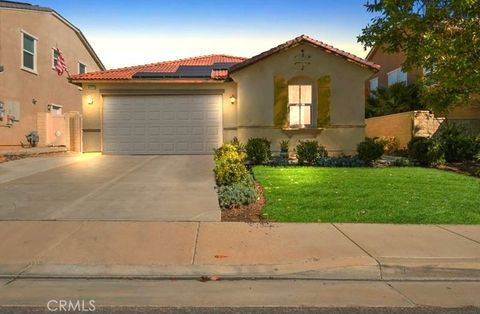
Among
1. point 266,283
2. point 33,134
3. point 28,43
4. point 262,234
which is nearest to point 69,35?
point 28,43

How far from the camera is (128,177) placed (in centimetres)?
1280

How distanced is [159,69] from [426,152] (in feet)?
35.5

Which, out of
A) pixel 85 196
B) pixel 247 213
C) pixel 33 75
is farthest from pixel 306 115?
pixel 33 75

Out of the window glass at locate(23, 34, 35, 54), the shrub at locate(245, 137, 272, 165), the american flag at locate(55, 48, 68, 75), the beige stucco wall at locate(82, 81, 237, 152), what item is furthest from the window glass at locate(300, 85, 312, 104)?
the american flag at locate(55, 48, 68, 75)

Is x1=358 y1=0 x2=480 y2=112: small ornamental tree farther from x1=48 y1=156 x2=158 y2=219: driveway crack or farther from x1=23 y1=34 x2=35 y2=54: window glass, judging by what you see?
x1=23 y1=34 x2=35 y2=54: window glass

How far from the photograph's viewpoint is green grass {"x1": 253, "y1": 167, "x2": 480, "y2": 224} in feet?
29.5

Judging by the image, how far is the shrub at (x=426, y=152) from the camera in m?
15.2

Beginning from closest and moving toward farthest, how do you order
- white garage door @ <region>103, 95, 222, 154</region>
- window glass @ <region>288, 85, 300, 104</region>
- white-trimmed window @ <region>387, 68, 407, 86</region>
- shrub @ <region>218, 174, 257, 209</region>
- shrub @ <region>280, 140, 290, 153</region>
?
1. shrub @ <region>218, 174, 257, 209</region>
2. shrub @ <region>280, 140, 290, 153</region>
3. window glass @ <region>288, 85, 300, 104</region>
4. white garage door @ <region>103, 95, 222, 154</region>
5. white-trimmed window @ <region>387, 68, 407, 86</region>

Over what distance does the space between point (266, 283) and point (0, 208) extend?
19.5ft

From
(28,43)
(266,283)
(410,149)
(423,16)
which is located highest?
(28,43)

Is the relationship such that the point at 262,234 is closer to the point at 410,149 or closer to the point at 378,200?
the point at 378,200

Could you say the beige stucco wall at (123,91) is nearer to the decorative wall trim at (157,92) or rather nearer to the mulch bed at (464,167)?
the decorative wall trim at (157,92)

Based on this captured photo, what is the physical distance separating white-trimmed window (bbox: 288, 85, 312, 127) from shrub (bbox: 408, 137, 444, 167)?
3.78m

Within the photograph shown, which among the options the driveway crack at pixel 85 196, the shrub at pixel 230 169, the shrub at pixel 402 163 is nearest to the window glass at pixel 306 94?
the shrub at pixel 402 163
